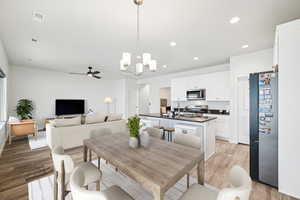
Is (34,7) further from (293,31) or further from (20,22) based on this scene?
(293,31)

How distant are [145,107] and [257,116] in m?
7.05

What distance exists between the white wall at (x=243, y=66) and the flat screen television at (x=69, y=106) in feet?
22.6

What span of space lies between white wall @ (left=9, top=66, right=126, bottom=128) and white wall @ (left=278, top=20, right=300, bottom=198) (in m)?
6.85

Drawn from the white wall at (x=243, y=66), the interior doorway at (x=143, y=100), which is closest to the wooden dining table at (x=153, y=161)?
the white wall at (x=243, y=66)

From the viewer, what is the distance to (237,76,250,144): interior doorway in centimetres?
395

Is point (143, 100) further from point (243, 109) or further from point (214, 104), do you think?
point (243, 109)

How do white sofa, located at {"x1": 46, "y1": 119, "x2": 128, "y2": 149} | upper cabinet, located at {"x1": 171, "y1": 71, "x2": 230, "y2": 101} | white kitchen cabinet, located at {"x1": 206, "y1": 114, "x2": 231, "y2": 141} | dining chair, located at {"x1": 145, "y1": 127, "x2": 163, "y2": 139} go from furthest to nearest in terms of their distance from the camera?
upper cabinet, located at {"x1": 171, "y1": 71, "x2": 230, "y2": 101} < white kitchen cabinet, located at {"x1": 206, "y1": 114, "x2": 231, "y2": 141} < white sofa, located at {"x1": 46, "y1": 119, "x2": 128, "y2": 149} < dining chair, located at {"x1": 145, "y1": 127, "x2": 163, "y2": 139}

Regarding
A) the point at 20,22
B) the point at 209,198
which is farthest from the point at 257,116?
the point at 20,22

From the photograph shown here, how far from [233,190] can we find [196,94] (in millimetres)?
4656

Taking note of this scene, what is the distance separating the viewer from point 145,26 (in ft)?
8.07

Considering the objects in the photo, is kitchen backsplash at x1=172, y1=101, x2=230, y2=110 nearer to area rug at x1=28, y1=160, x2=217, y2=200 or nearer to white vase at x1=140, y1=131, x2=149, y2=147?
area rug at x1=28, y1=160, x2=217, y2=200

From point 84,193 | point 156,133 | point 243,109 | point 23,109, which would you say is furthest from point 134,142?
point 23,109

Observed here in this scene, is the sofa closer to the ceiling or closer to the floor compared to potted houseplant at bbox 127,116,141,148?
closer to the floor

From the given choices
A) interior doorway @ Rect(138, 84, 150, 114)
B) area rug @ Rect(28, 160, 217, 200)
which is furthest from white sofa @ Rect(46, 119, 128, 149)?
interior doorway @ Rect(138, 84, 150, 114)
